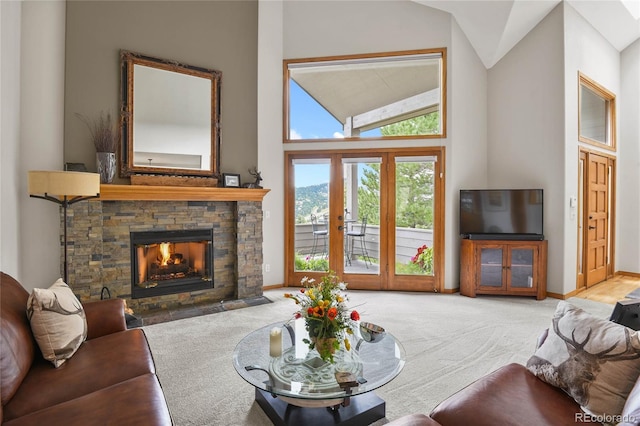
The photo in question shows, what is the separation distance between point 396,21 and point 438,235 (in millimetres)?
3177

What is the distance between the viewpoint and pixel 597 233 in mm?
5465

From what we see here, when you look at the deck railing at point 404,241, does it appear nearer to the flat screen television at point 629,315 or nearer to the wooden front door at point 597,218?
the wooden front door at point 597,218

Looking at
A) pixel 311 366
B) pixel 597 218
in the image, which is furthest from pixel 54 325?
pixel 597 218

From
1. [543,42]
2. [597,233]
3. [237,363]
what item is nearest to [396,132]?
[543,42]

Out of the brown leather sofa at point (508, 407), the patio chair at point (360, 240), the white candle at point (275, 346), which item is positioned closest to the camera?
the brown leather sofa at point (508, 407)

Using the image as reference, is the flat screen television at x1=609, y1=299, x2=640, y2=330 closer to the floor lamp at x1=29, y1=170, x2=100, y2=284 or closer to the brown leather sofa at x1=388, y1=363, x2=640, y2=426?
the brown leather sofa at x1=388, y1=363, x2=640, y2=426

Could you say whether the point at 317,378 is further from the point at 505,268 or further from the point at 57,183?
the point at 505,268

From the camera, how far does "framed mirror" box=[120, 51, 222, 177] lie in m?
4.01

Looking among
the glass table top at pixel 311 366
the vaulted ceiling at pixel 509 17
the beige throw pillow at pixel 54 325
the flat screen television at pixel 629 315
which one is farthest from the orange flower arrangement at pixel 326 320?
the vaulted ceiling at pixel 509 17

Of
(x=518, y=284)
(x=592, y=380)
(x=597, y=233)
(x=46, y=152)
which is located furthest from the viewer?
(x=597, y=233)

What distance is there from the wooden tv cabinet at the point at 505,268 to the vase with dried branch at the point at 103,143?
4579mm

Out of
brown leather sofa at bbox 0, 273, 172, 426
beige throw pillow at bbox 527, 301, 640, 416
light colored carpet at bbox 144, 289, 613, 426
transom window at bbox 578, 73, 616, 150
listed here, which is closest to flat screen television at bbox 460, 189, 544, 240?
light colored carpet at bbox 144, 289, 613, 426

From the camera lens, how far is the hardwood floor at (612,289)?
4727mm

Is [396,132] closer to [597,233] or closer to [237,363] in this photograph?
[597,233]
